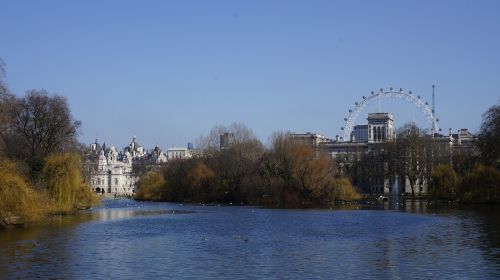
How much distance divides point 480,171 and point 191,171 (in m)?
41.5

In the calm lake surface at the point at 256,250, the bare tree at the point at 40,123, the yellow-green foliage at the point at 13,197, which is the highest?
the bare tree at the point at 40,123

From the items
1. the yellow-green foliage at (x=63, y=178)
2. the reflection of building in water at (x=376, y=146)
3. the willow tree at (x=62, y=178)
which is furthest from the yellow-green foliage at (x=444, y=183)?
the willow tree at (x=62, y=178)

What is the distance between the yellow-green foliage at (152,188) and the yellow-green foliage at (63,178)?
55.1 m

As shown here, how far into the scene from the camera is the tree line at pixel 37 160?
3953 centimetres

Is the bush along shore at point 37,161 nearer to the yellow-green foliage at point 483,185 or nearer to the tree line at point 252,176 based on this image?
the tree line at point 252,176

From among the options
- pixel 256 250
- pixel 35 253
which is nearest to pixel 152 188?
pixel 256 250

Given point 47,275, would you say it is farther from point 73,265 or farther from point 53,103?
point 53,103

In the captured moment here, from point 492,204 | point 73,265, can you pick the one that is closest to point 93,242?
point 73,265

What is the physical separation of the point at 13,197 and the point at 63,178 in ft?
56.0

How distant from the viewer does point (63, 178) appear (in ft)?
183

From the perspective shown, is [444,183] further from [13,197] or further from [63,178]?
[13,197]

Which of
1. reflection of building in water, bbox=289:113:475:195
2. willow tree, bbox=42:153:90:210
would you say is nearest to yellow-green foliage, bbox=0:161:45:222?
willow tree, bbox=42:153:90:210

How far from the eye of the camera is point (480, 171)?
246 feet

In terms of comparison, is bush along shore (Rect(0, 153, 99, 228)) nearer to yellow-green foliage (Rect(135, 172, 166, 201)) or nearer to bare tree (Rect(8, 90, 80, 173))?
bare tree (Rect(8, 90, 80, 173))
